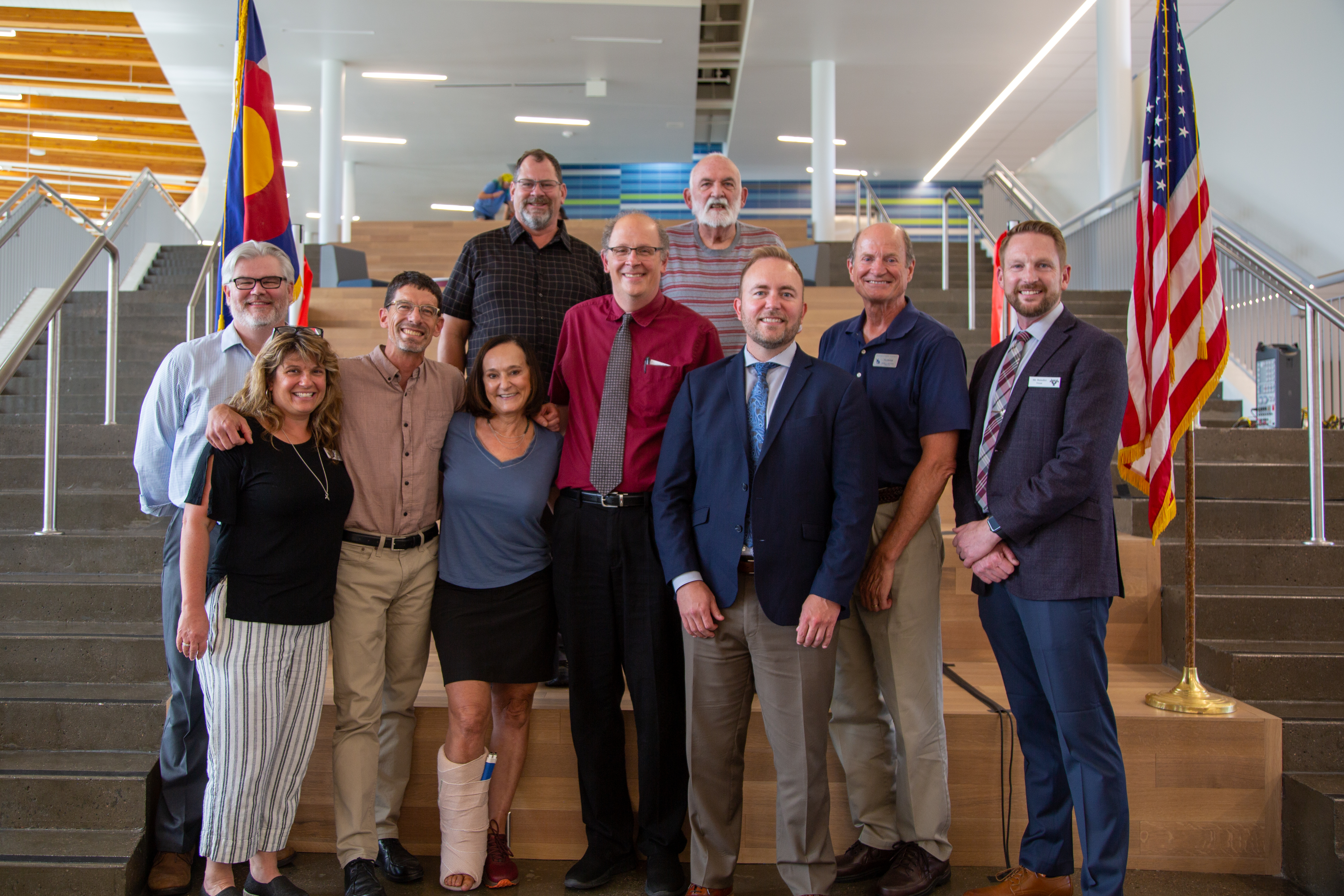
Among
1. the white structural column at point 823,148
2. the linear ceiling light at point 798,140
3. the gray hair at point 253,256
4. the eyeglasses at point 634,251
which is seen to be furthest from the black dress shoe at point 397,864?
the linear ceiling light at point 798,140

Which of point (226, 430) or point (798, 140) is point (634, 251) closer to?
point (226, 430)

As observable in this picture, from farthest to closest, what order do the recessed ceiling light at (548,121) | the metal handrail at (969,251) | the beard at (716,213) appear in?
the recessed ceiling light at (548,121) < the metal handrail at (969,251) < the beard at (716,213)

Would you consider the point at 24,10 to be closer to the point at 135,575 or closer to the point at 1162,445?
the point at 135,575

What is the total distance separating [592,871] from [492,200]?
33.0 feet

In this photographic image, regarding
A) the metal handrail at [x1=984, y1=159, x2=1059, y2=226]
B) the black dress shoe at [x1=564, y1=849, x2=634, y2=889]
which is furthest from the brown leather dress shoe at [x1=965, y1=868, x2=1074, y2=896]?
the metal handrail at [x1=984, y1=159, x2=1059, y2=226]

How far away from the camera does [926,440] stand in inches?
97.1

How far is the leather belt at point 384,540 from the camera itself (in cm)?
244

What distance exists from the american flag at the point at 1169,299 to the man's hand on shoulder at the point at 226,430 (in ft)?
8.73

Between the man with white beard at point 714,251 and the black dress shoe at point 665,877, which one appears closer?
the black dress shoe at point 665,877

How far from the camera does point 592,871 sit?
254cm

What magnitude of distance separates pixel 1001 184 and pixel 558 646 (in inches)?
315

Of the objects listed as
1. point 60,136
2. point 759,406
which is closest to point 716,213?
point 759,406

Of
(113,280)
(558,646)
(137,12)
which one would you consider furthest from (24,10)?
(558,646)

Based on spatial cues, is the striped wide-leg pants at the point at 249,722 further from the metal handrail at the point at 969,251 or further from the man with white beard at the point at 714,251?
the metal handrail at the point at 969,251
